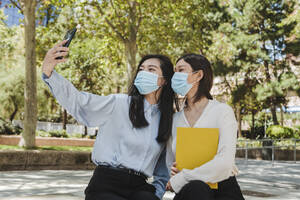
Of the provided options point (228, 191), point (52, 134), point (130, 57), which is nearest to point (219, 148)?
point (228, 191)

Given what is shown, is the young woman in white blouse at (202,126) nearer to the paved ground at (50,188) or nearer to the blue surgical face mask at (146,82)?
the blue surgical face mask at (146,82)

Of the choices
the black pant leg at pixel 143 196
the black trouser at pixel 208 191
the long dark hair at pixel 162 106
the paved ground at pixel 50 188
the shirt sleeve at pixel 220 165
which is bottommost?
the paved ground at pixel 50 188

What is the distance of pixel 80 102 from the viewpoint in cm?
302

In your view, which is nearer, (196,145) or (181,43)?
(196,145)

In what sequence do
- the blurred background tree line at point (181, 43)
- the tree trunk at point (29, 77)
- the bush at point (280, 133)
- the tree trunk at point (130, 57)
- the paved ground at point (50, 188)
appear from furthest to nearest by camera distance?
the bush at point (280, 133), the blurred background tree line at point (181, 43), the tree trunk at point (130, 57), the tree trunk at point (29, 77), the paved ground at point (50, 188)

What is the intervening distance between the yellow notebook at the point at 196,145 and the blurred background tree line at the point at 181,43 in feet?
43.3

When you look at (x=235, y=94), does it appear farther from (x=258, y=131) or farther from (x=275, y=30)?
(x=258, y=131)

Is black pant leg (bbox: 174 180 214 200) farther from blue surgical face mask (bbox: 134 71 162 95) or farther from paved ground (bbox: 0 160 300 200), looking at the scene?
paved ground (bbox: 0 160 300 200)

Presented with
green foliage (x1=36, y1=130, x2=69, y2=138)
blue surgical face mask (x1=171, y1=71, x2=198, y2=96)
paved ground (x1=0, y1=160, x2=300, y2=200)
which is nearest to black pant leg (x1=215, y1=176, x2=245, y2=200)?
blue surgical face mask (x1=171, y1=71, x2=198, y2=96)

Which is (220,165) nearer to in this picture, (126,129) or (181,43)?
(126,129)

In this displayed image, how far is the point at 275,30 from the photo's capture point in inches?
1009

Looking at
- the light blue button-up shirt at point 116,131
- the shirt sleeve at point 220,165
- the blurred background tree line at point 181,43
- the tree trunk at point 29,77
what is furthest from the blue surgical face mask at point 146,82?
the blurred background tree line at point 181,43

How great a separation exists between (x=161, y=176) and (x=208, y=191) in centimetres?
58

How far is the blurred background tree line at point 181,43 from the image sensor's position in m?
17.5
